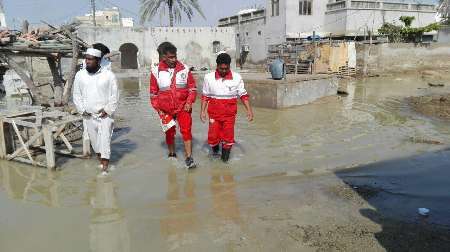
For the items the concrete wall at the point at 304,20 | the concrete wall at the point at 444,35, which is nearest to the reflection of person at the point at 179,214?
the concrete wall at the point at 304,20

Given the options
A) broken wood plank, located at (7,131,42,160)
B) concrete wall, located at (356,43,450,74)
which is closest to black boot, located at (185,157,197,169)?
broken wood plank, located at (7,131,42,160)

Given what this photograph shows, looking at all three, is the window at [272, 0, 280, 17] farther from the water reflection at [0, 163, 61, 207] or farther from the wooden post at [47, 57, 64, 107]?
the water reflection at [0, 163, 61, 207]

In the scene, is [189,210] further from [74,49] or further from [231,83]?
[74,49]

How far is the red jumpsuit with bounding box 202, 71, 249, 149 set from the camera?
5.55 m

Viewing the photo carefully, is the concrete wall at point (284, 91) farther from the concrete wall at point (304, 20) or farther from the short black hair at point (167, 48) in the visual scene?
the concrete wall at point (304, 20)

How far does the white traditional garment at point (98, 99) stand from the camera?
5.00 m

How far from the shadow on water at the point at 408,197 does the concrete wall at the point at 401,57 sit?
707 inches

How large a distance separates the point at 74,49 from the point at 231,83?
2.82 meters

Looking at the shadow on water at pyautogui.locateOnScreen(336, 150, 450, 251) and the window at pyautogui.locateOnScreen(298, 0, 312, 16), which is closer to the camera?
the shadow on water at pyautogui.locateOnScreen(336, 150, 450, 251)

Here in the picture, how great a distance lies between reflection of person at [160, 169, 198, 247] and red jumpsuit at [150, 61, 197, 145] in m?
0.91

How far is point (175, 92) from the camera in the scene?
5418 millimetres

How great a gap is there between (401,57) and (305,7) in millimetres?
8730

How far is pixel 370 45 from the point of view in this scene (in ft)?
76.2

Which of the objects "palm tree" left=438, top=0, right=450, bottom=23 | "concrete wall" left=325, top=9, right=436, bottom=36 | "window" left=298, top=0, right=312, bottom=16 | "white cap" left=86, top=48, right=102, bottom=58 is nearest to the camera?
"white cap" left=86, top=48, right=102, bottom=58
